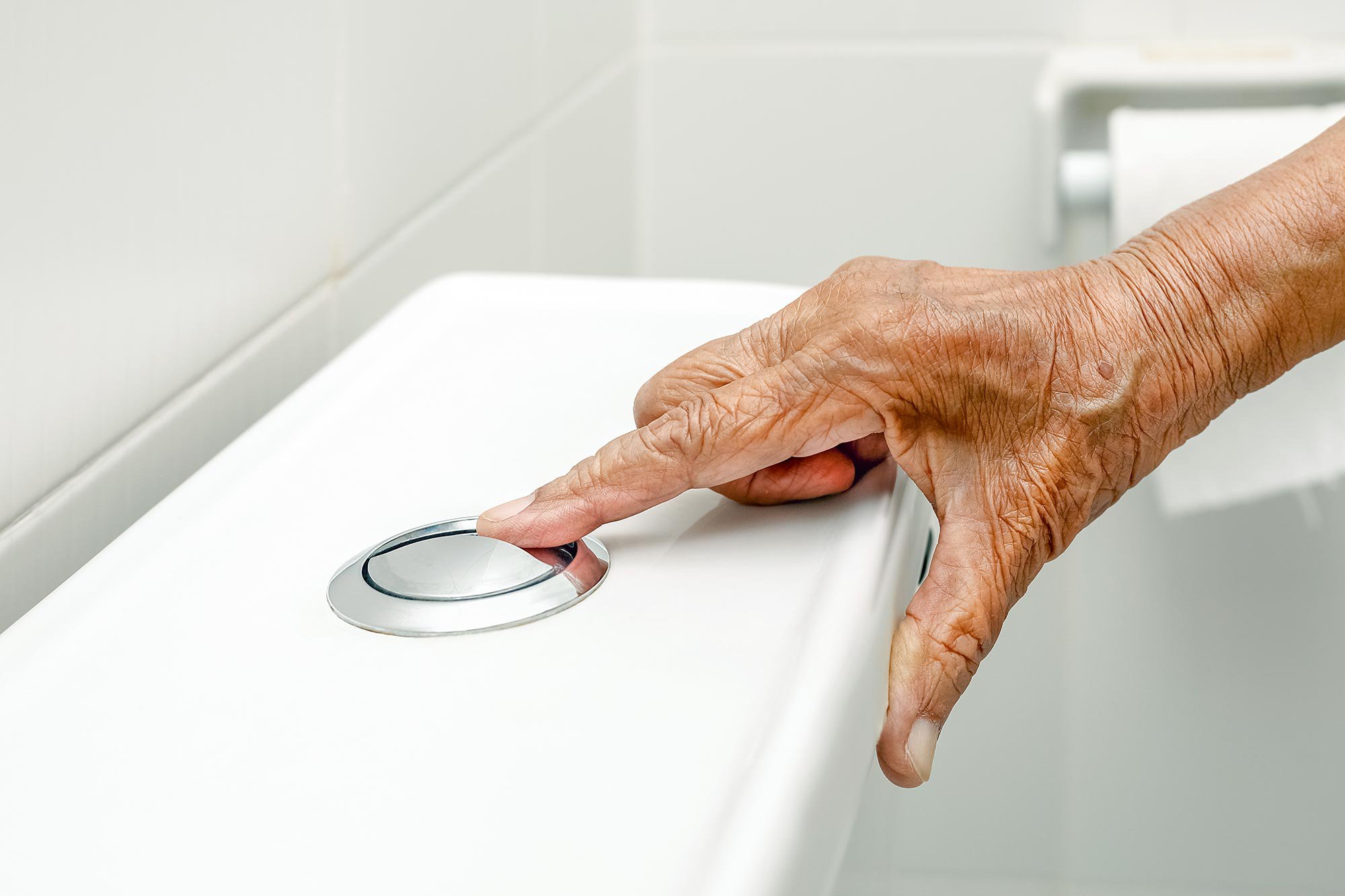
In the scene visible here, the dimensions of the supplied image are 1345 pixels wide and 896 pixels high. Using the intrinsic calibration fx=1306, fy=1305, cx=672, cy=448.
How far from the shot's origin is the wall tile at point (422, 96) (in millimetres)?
564

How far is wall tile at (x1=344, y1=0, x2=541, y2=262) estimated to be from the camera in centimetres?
56

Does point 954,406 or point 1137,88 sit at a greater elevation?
point 1137,88

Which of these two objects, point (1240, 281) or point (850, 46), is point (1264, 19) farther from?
point (1240, 281)

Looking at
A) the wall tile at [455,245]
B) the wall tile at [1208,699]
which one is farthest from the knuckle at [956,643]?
the wall tile at [1208,699]

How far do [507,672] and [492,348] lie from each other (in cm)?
21

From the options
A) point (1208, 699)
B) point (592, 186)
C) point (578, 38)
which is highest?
point (578, 38)

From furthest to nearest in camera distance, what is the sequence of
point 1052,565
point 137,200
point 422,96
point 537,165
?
1. point 1052,565
2. point 537,165
3. point 422,96
4. point 137,200

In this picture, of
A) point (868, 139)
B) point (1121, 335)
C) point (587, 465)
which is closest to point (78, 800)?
point (587, 465)

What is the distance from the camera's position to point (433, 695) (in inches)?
11.8

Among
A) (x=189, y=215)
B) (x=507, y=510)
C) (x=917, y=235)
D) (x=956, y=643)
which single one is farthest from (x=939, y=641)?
(x=917, y=235)

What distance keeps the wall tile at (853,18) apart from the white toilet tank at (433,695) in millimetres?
696

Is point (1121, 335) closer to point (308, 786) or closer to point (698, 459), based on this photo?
point (698, 459)

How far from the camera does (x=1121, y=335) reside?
0.44 m

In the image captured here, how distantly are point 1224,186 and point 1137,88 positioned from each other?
0.15m
